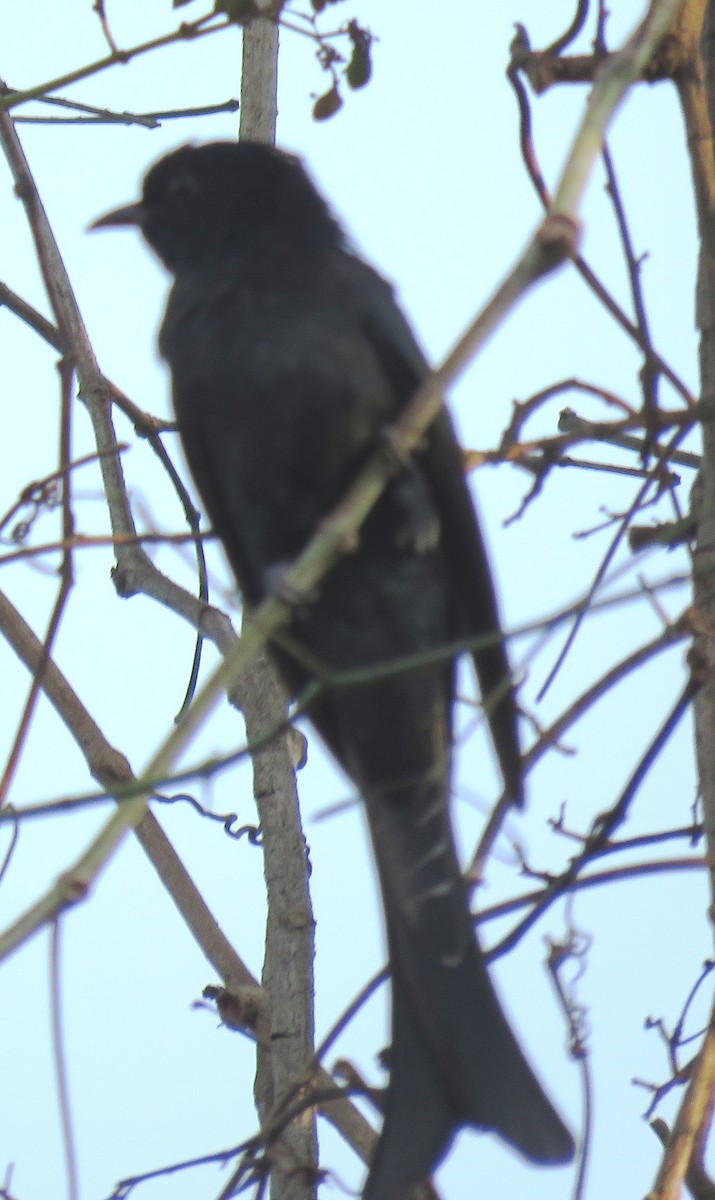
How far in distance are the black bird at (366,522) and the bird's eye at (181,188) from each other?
1.03 ft

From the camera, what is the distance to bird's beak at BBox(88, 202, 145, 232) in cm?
390

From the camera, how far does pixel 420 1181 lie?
235 centimetres

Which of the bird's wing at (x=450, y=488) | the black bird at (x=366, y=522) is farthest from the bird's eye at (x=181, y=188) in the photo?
the bird's wing at (x=450, y=488)

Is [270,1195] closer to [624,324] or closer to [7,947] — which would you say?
[7,947]

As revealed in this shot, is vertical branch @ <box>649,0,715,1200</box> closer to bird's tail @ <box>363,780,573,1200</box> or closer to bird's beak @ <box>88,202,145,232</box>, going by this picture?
bird's tail @ <box>363,780,573,1200</box>

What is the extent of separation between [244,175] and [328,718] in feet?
4.33

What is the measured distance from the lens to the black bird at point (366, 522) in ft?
9.82

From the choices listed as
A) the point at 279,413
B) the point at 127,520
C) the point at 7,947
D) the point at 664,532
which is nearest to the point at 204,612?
the point at 127,520

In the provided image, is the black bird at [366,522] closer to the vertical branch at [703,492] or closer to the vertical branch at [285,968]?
the vertical branch at [285,968]

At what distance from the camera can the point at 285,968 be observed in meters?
2.86

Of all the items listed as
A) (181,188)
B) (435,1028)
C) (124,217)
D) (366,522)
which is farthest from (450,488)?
(124,217)

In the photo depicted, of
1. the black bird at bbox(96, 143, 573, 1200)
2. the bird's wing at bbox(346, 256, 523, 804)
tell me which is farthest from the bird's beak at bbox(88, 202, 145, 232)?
the bird's wing at bbox(346, 256, 523, 804)

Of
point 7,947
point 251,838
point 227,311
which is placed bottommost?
point 7,947

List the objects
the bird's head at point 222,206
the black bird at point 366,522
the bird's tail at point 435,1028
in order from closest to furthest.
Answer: the bird's tail at point 435,1028
the black bird at point 366,522
the bird's head at point 222,206
